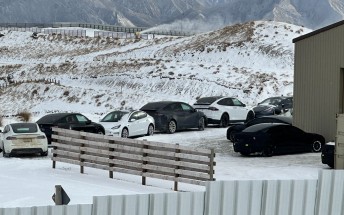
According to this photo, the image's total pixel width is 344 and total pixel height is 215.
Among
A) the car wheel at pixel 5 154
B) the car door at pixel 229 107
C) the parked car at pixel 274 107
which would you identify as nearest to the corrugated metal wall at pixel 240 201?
the car wheel at pixel 5 154

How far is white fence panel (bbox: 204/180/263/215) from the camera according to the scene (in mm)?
7094

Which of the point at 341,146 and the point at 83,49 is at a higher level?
the point at 83,49

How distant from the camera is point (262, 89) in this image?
52750 millimetres

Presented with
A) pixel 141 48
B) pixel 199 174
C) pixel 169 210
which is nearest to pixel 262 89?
pixel 141 48

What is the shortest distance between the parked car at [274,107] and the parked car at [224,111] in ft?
3.05

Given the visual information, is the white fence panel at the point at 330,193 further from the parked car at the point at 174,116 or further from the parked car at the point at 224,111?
the parked car at the point at 224,111

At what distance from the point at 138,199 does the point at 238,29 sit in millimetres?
71686

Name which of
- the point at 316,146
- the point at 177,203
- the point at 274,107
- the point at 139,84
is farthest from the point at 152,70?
the point at 177,203

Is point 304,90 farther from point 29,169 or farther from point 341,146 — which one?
point 29,169

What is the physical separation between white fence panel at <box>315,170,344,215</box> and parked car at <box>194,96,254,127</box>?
26.8 m

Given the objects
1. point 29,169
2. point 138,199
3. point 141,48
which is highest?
point 141,48

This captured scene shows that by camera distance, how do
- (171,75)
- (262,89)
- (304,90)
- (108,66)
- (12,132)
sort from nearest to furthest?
(12,132), (304,90), (262,89), (171,75), (108,66)

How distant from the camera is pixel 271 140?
23.5 meters

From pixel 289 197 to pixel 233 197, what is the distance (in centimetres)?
66
